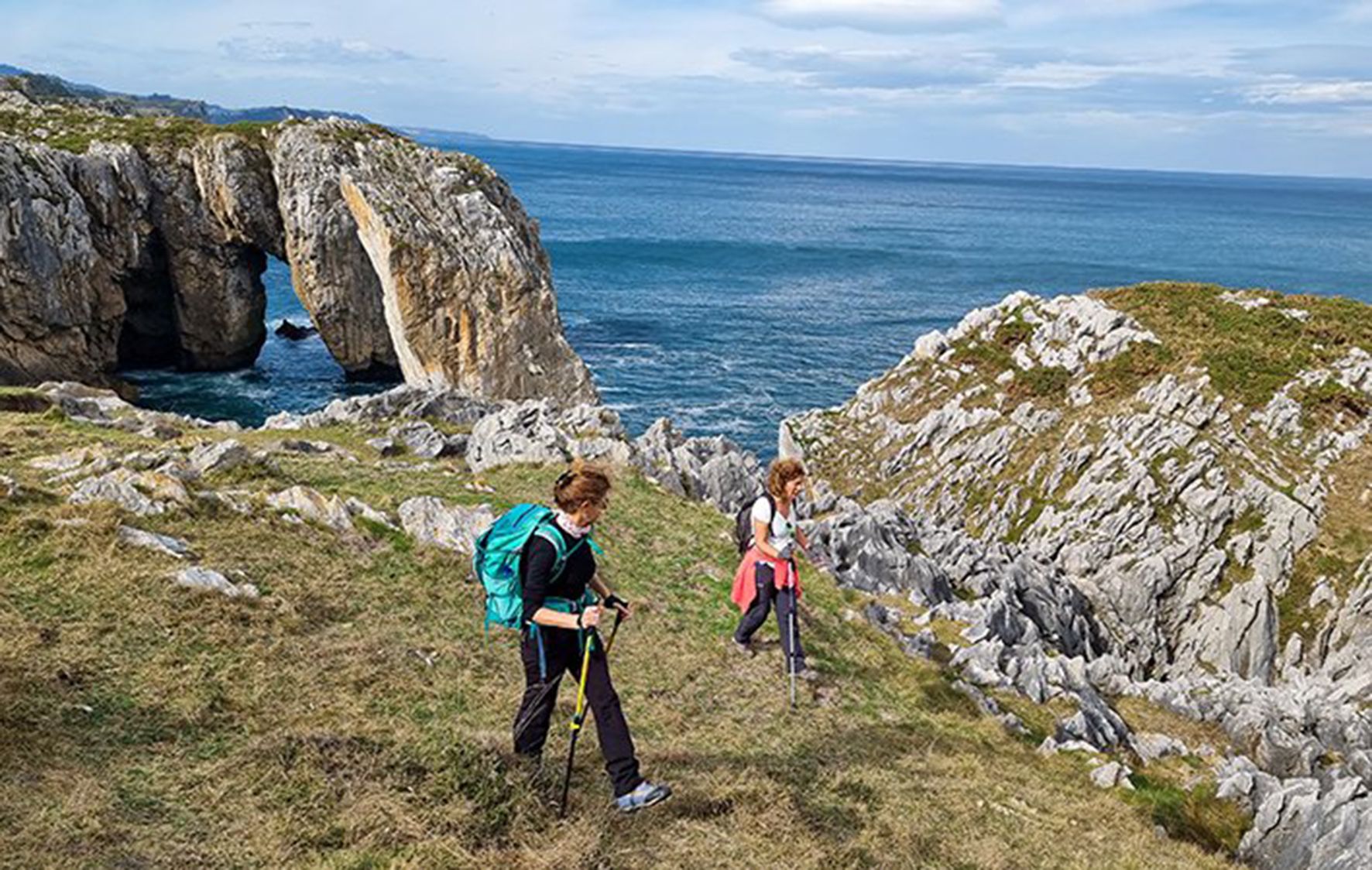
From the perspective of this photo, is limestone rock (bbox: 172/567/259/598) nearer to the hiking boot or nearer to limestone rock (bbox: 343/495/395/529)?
limestone rock (bbox: 343/495/395/529)

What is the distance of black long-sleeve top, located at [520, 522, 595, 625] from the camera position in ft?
26.3

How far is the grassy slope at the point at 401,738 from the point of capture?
26.0 ft

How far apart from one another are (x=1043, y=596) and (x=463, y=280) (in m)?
35.4

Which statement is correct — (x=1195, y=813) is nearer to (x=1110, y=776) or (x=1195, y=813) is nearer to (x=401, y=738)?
(x=1110, y=776)

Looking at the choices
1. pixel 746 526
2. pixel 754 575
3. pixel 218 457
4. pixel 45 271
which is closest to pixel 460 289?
pixel 45 271

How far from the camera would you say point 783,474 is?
42.0ft

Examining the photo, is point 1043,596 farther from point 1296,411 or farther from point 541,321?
point 541,321

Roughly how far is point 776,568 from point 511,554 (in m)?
6.26

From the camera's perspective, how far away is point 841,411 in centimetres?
4291

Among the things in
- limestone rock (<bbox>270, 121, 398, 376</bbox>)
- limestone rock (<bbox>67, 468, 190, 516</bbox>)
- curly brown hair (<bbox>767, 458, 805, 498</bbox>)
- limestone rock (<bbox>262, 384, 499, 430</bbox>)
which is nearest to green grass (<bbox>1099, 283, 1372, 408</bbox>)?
limestone rock (<bbox>262, 384, 499, 430</bbox>)

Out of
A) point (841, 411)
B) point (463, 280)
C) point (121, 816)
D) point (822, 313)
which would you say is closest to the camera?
point (121, 816)

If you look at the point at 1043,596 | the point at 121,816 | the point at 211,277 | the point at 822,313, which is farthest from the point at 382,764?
the point at 822,313

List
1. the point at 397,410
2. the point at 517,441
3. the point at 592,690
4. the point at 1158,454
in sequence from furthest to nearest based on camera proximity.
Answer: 1. the point at 397,410
2. the point at 1158,454
3. the point at 517,441
4. the point at 592,690

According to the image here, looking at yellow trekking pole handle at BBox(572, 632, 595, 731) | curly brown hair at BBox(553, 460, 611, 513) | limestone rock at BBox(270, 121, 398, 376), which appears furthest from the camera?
limestone rock at BBox(270, 121, 398, 376)
